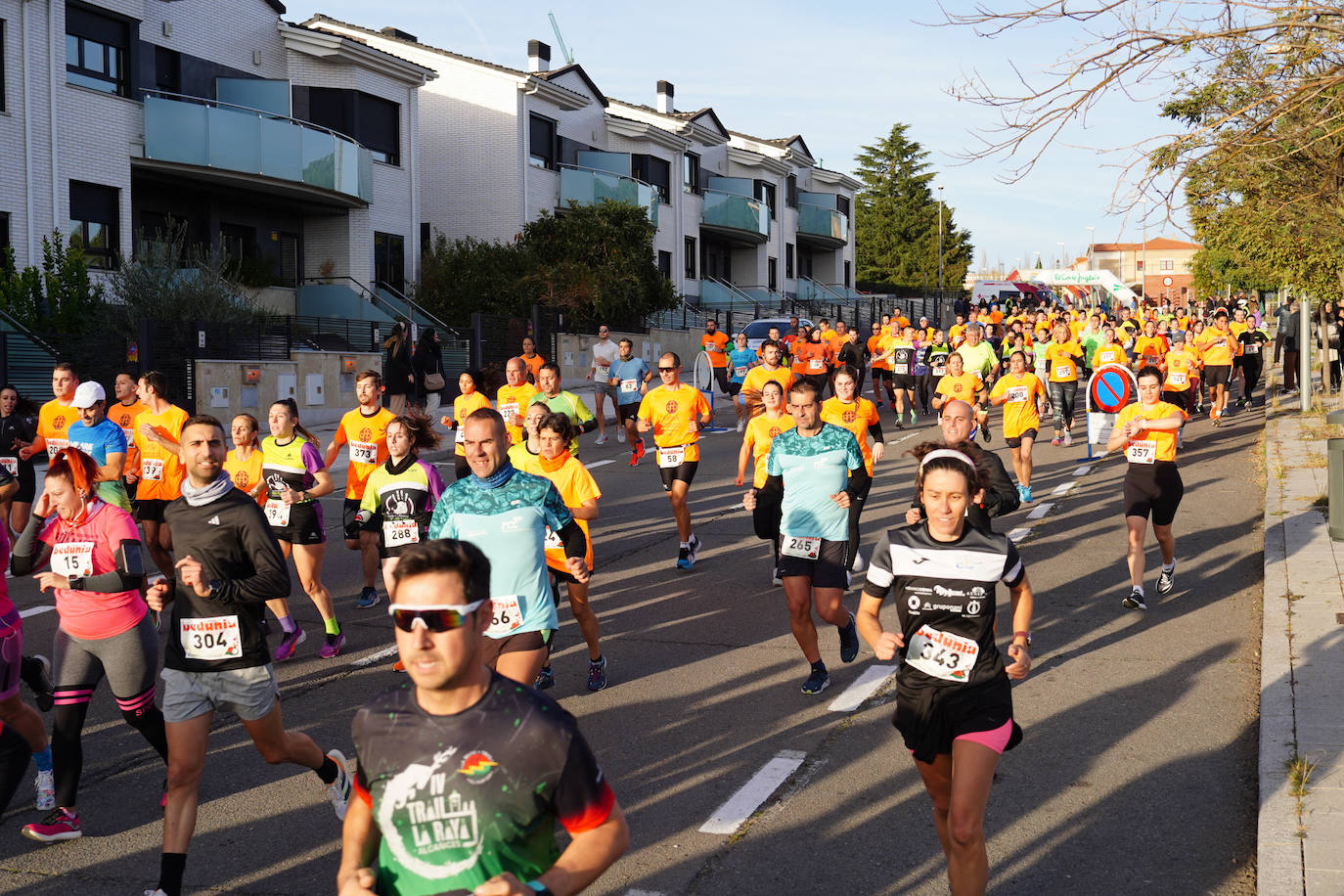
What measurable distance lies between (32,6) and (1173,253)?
149m

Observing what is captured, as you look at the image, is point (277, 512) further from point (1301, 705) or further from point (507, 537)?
point (1301, 705)

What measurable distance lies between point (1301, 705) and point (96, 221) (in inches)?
939

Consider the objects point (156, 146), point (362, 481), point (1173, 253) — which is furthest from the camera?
Result: point (1173, 253)

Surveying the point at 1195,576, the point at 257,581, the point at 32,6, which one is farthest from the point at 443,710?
the point at 32,6

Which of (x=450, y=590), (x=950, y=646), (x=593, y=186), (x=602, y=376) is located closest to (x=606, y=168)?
(x=593, y=186)

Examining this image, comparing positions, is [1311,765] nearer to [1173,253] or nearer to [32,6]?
[32,6]

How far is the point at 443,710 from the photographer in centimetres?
265

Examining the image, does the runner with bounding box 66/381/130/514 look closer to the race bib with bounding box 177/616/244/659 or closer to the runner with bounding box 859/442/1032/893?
the race bib with bounding box 177/616/244/659

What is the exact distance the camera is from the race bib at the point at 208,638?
16.2ft

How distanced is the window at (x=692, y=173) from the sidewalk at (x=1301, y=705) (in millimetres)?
39221

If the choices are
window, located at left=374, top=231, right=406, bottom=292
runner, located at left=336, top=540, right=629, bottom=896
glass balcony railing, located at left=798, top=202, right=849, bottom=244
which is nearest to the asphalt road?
runner, located at left=336, top=540, right=629, bottom=896

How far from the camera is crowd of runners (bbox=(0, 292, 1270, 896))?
8.68 feet

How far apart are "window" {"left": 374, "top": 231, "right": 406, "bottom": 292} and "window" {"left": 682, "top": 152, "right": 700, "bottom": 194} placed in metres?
18.6

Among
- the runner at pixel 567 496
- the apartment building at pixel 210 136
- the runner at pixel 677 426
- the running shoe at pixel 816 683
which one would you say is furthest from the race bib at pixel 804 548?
the apartment building at pixel 210 136
